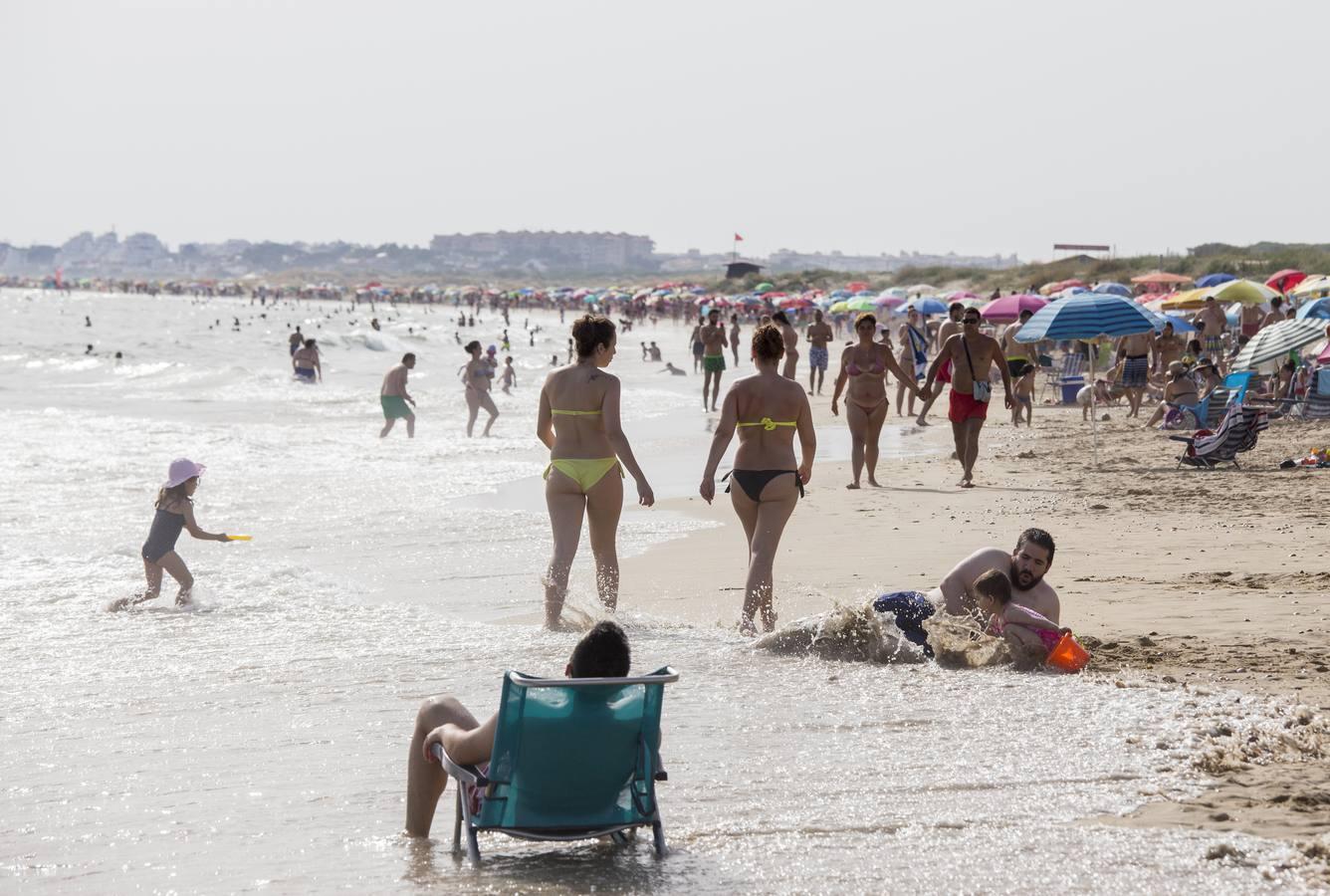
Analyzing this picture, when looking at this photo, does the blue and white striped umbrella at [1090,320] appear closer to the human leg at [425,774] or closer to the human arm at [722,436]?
the human arm at [722,436]

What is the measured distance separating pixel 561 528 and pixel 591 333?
0.89m

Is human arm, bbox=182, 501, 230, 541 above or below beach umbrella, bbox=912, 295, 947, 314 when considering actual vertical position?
below

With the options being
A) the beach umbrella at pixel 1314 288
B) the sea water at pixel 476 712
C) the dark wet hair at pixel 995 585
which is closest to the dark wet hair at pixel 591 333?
the sea water at pixel 476 712

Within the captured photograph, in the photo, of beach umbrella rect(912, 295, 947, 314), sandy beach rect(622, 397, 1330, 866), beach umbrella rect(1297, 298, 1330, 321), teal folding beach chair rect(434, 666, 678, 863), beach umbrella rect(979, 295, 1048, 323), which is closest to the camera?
teal folding beach chair rect(434, 666, 678, 863)

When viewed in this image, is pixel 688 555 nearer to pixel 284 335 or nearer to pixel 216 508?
pixel 216 508

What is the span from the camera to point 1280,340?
14148 mm

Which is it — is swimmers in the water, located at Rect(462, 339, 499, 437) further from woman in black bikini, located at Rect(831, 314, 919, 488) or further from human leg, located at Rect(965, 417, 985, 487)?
human leg, located at Rect(965, 417, 985, 487)

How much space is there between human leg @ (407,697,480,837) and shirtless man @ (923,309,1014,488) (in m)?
7.46

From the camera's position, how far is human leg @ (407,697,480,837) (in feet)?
12.9

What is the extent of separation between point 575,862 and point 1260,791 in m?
1.88

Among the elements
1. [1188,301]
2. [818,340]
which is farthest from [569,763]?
[1188,301]

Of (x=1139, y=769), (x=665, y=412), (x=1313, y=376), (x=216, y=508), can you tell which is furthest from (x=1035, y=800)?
(x=665, y=412)

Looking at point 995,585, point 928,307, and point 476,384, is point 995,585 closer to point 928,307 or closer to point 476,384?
point 476,384

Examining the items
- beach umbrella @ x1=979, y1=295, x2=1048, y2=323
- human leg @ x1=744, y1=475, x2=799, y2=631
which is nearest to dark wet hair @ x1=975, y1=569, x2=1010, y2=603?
human leg @ x1=744, y1=475, x2=799, y2=631
